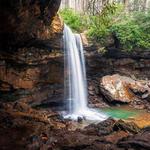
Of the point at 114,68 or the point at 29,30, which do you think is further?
the point at 114,68

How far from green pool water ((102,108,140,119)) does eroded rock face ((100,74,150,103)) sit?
0.93m

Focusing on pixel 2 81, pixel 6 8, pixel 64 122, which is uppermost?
pixel 6 8

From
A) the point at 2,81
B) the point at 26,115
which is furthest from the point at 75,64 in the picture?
the point at 26,115

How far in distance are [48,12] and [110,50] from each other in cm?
898

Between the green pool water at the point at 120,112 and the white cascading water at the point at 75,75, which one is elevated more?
the white cascading water at the point at 75,75

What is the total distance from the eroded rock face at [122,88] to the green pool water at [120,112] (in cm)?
93

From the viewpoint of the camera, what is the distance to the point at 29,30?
1373cm

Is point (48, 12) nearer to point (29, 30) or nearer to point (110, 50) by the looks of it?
point (29, 30)

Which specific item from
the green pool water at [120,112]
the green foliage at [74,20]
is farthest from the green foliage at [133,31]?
the green pool water at [120,112]

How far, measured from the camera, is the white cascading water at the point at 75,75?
62.8 feet

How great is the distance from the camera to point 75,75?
2009 centimetres

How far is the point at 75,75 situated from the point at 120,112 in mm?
3481

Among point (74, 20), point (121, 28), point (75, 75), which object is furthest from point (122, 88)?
point (74, 20)

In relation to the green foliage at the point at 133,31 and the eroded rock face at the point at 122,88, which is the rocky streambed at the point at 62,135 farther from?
the green foliage at the point at 133,31
